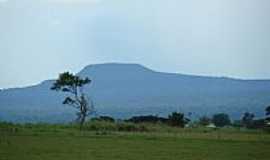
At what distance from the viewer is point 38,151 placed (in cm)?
3600

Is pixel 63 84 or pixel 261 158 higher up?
pixel 63 84

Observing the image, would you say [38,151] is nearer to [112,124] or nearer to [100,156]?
[100,156]

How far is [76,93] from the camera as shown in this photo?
8262cm

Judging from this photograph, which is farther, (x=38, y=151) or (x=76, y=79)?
(x=76, y=79)

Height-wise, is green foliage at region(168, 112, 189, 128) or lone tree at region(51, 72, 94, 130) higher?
lone tree at region(51, 72, 94, 130)

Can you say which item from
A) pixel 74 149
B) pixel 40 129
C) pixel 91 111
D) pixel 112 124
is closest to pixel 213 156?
pixel 74 149

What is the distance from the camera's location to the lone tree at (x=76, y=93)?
8110 cm

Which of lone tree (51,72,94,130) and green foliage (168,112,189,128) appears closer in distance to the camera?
lone tree (51,72,94,130)

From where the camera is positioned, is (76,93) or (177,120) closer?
(76,93)

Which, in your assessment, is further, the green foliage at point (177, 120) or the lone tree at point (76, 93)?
the green foliage at point (177, 120)

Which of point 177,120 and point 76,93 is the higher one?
point 76,93

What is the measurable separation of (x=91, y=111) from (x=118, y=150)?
144 feet

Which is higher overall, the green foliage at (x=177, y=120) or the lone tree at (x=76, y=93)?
the lone tree at (x=76, y=93)

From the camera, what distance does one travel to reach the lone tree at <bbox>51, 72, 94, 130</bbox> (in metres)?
81.1
